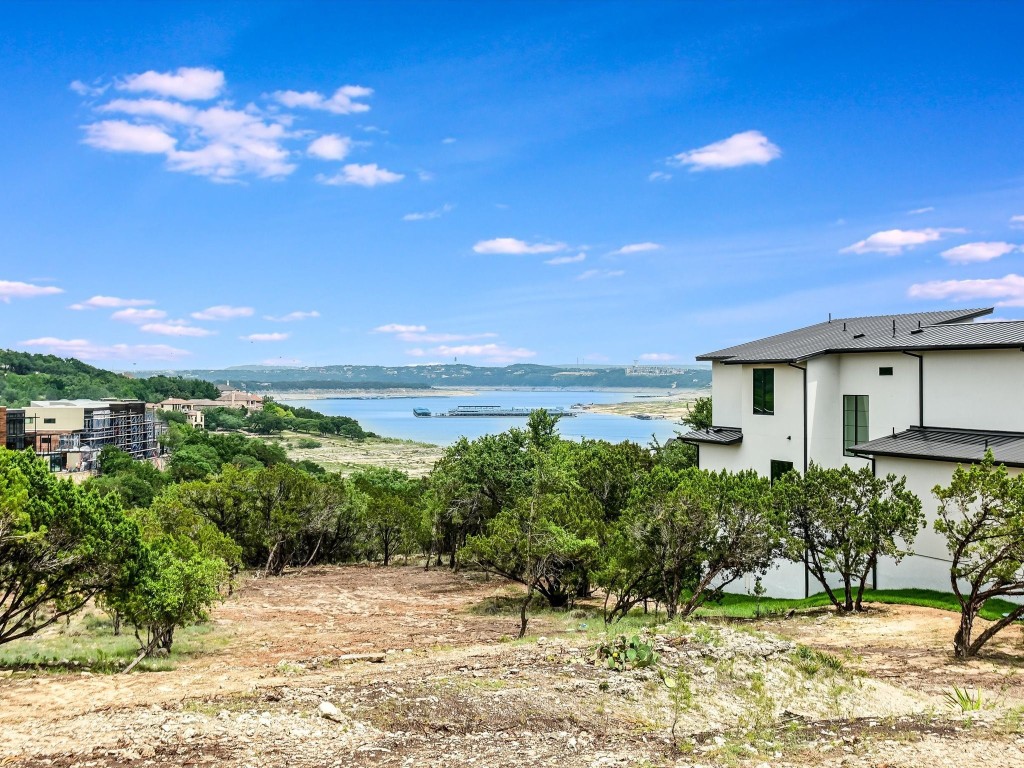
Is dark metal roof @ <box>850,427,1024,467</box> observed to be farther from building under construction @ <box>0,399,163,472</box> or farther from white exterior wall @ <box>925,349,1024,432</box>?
building under construction @ <box>0,399,163,472</box>

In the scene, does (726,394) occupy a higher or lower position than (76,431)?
higher

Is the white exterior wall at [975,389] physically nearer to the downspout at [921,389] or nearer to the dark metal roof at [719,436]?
the downspout at [921,389]

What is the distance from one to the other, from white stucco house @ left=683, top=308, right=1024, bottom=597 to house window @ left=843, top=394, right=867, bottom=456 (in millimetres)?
31

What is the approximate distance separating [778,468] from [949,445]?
5.35m

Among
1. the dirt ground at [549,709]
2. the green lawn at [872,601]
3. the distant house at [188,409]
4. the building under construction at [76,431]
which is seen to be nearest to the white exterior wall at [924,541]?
the green lawn at [872,601]

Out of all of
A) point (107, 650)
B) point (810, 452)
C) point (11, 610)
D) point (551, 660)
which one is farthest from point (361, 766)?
point (810, 452)

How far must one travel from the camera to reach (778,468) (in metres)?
22.8

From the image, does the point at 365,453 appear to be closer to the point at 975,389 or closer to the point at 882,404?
the point at 882,404

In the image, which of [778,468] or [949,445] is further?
[778,468]

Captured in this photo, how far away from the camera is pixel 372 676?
35.3ft

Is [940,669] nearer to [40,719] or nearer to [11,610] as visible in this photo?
[40,719]

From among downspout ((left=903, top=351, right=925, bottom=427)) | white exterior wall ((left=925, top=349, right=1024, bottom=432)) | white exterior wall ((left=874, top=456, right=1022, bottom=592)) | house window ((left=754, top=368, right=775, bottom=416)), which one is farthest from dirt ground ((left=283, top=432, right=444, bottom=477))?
white exterior wall ((left=925, top=349, right=1024, bottom=432))

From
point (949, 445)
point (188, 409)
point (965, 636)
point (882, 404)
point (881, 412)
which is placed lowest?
point (965, 636)

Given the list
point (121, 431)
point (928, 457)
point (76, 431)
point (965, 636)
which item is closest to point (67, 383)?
point (121, 431)
